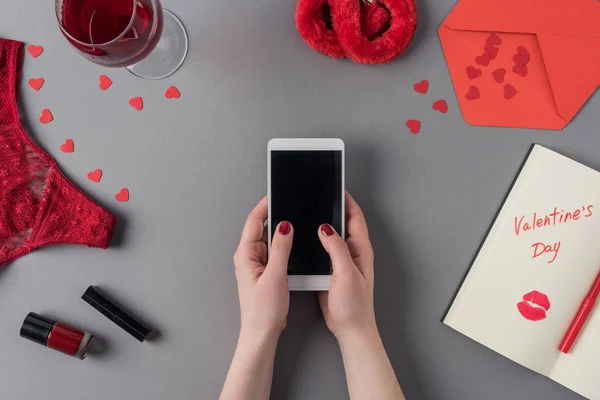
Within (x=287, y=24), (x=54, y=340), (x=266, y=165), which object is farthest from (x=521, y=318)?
(x=54, y=340)

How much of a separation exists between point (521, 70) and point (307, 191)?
0.34 meters

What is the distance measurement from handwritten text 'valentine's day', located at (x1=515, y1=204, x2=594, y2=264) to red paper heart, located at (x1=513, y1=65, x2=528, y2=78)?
0.19m

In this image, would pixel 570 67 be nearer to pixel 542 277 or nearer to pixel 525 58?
pixel 525 58

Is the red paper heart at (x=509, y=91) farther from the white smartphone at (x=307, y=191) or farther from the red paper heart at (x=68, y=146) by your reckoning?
the red paper heart at (x=68, y=146)

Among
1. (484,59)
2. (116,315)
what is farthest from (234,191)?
(484,59)

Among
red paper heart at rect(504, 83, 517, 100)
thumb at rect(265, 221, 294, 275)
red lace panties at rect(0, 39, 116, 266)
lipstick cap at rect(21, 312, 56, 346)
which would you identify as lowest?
lipstick cap at rect(21, 312, 56, 346)

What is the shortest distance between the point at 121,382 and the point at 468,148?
57cm

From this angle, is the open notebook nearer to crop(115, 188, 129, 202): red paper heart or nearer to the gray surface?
the gray surface

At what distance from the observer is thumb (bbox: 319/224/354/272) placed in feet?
1.93

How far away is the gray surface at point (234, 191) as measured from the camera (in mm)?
643

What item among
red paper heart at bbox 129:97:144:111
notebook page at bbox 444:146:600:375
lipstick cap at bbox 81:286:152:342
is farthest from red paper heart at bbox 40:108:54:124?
notebook page at bbox 444:146:600:375

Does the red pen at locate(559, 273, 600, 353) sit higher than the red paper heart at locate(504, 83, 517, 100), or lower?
lower

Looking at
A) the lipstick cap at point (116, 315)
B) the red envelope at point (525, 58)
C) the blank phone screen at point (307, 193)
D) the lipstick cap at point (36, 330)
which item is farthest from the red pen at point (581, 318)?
the lipstick cap at point (36, 330)

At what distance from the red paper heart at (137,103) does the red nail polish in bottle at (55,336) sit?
0.31 meters
